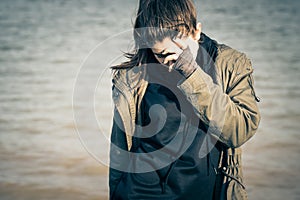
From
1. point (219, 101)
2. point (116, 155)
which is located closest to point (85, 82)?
point (116, 155)

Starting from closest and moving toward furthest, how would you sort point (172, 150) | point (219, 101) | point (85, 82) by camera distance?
point (219, 101) → point (172, 150) → point (85, 82)

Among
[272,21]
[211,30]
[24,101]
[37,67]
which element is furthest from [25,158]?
[272,21]

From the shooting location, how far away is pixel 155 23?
243 cm

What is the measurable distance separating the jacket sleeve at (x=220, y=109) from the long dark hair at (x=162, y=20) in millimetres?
176

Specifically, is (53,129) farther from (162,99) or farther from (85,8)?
(85,8)

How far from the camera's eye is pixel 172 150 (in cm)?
241

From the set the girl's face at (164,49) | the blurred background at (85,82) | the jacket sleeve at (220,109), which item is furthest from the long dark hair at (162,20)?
the blurred background at (85,82)

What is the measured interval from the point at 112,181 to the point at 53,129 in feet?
11.5

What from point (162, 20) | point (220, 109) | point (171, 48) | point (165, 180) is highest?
point (162, 20)

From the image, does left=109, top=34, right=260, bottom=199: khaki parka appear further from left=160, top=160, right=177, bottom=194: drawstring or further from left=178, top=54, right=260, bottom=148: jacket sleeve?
left=160, top=160, right=177, bottom=194: drawstring

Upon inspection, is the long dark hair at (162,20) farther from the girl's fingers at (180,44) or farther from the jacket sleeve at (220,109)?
the jacket sleeve at (220,109)

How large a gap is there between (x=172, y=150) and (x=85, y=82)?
1368 mm

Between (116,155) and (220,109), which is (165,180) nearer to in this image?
(116,155)

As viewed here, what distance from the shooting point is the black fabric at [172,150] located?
2.42 metres
